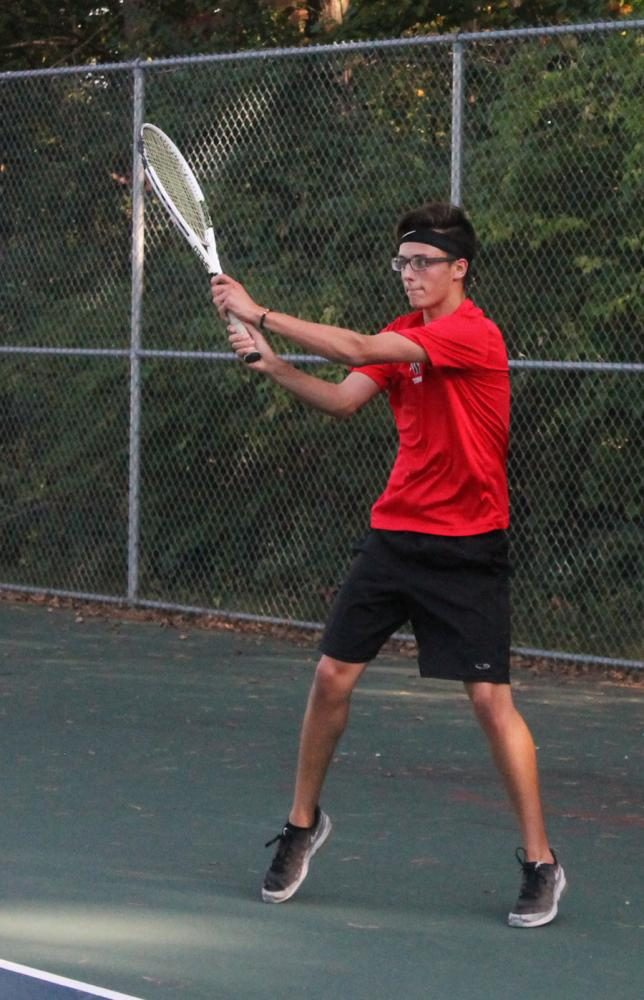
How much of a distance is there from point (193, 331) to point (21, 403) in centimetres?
139

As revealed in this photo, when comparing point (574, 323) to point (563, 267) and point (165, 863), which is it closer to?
point (563, 267)

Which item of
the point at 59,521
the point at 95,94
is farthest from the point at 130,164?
the point at 59,521

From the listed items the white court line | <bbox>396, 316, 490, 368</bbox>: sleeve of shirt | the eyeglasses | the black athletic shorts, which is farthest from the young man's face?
the white court line

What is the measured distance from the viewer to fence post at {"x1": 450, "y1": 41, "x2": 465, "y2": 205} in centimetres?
943

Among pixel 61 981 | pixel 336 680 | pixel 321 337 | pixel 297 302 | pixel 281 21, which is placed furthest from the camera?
pixel 281 21

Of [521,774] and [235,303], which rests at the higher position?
[235,303]

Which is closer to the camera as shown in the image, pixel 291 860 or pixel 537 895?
pixel 537 895

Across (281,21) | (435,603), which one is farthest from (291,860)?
(281,21)

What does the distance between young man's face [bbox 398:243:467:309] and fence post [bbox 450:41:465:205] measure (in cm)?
413

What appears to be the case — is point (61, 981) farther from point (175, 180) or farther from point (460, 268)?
point (175, 180)

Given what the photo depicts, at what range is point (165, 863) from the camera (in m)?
5.81

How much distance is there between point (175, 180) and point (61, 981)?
8.80 ft

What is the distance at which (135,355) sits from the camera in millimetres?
10773

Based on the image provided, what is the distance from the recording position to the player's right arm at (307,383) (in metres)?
4.97
